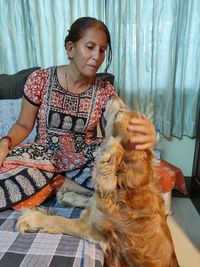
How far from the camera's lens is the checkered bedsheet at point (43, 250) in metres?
0.91

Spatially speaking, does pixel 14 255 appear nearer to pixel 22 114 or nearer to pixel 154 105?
pixel 22 114

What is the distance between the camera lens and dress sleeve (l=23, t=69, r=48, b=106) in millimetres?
1462

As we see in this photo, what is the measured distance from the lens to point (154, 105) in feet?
7.28

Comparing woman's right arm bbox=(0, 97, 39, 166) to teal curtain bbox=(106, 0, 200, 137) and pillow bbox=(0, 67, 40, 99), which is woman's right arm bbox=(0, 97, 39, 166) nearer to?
pillow bbox=(0, 67, 40, 99)

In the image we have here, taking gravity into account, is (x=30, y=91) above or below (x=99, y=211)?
above

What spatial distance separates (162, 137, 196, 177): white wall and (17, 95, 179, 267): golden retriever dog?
1326mm

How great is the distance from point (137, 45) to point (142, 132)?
1.30 metres

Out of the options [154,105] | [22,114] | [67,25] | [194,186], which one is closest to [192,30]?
[154,105]

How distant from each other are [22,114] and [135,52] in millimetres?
1077

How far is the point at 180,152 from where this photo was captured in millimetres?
2391

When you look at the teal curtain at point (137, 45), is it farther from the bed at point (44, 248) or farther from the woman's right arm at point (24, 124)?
the bed at point (44, 248)

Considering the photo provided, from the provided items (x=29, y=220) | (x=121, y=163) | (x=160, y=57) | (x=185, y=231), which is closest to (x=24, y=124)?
(x=29, y=220)

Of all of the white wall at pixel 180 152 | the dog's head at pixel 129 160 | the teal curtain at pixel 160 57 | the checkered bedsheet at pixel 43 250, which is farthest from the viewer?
the white wall at pixel 180 152

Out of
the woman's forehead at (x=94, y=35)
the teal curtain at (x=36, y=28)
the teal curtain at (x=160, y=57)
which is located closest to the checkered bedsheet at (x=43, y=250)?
the woman's forehead at (x=94, y=35)
